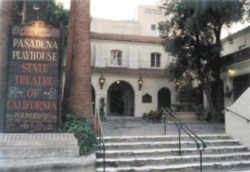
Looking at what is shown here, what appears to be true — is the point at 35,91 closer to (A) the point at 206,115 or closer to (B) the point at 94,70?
(B) the point at 94,70

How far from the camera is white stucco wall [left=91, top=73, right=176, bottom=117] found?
16812mm

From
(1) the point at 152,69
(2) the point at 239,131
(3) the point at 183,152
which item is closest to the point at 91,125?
(3) the point at 183,152

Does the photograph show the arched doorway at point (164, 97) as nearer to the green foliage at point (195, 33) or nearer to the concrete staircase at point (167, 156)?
the green foliage at point (195, 33)

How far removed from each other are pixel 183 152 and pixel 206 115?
8.90 m

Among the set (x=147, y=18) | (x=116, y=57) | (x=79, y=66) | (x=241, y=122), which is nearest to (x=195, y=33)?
(x=116, y=57)

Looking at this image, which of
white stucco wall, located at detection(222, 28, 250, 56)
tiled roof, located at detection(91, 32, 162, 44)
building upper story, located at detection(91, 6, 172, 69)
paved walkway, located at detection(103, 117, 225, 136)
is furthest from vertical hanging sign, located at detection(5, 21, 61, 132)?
white stucco wall, located at detection(222, 28, 250, 56)

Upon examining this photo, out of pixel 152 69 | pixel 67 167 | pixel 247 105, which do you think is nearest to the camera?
pixel 67 167

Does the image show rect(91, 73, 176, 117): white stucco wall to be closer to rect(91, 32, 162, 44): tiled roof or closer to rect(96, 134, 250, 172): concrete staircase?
rect(91, 32, 162, 44): tiled roof

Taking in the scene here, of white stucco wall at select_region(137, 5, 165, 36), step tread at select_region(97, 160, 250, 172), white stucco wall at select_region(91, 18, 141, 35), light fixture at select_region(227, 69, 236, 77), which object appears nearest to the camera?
step tread at select_region(97, 160, 250, 172)

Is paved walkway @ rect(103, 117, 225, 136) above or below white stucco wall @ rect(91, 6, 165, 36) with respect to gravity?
below

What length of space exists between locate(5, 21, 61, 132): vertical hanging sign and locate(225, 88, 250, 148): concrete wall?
6.09 m

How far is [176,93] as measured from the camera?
60.3ft

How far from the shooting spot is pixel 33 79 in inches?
235

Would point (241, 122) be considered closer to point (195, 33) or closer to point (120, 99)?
point (195, 33)
